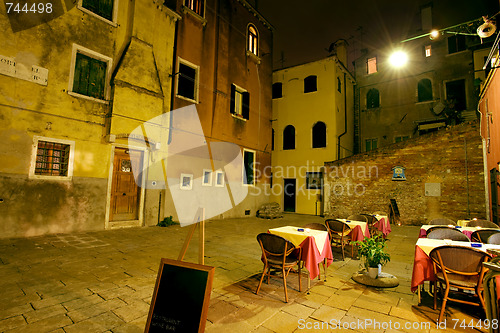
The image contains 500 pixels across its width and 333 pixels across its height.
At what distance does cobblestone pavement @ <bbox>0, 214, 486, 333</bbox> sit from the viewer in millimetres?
2912

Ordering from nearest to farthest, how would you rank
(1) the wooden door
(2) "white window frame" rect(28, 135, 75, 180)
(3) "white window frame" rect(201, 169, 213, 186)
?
(2) "white window frame" rect(28, 135, 75, 180)
(1) the wooden door
(3) "white window frame" rect(201, 169, 213, 186)

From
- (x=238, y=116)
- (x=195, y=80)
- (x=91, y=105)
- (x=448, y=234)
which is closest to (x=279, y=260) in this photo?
(x=448, y=234)

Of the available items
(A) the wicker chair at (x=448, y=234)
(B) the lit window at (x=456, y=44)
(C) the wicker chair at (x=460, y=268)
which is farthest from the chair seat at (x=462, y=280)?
(B) the lit window at (x=456, y=44)

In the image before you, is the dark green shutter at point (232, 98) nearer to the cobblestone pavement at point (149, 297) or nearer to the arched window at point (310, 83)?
the arched window at point (310, 83)

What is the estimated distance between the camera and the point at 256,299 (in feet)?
11.9

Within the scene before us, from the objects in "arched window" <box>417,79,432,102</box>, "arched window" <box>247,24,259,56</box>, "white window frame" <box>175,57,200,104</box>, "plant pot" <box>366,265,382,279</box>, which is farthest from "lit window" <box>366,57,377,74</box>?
"plant pot" <box>366,265,382,279</box>

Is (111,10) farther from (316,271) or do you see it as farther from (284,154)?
(284,154)

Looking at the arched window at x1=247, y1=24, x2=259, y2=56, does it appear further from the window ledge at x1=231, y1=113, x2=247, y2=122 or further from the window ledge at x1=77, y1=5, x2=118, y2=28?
the window ledge at x1=77, y1=5, x2=118, y2=28

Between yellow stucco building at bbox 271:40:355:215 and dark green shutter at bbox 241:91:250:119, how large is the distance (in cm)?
419

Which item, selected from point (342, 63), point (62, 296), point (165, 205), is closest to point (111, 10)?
point (165, 205)

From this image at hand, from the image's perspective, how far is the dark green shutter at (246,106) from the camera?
13.9 m

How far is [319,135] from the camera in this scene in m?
16.3

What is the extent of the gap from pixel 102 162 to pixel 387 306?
27.7 ft

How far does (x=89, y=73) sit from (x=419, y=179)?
13876mm
